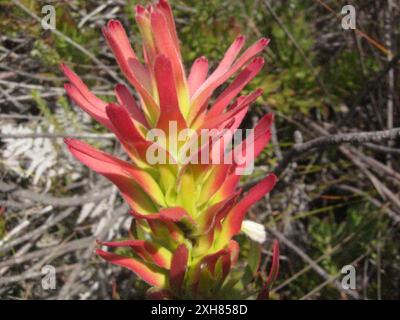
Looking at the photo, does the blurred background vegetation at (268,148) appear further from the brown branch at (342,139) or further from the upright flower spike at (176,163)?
the upright flower spike at (176,163)

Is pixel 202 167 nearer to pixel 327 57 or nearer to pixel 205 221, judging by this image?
pixel 205 221

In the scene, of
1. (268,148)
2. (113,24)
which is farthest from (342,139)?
(113,24)

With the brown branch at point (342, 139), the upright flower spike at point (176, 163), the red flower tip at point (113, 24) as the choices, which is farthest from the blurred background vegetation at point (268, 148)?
the red flower tip at point (113, 24)

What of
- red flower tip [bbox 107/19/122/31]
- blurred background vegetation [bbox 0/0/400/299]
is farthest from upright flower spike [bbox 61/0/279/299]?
blurred background vegetation [bbox 0/0/400/299]

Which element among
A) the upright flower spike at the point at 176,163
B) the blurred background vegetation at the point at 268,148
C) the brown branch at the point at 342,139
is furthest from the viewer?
the blurred background vegetation at the point at 268,148

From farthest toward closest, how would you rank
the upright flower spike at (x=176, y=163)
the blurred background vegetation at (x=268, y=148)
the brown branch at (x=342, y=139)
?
the blurred background vegetation at (x=268, y=148) < the brown branch at (x=342, y=139) < the upright flower spike at (x=176, y=163)

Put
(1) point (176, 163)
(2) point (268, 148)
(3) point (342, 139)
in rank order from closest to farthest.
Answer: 1. (1) point (176, 163)
2. (3) point (342, 139)
3. (2) point (268, 148)

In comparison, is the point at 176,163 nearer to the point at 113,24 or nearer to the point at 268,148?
the point at 113,24
